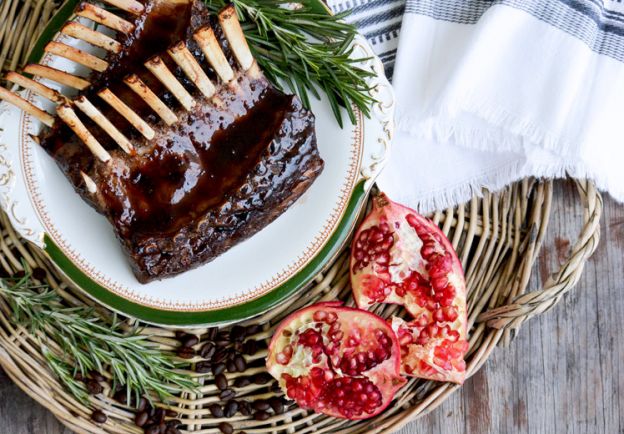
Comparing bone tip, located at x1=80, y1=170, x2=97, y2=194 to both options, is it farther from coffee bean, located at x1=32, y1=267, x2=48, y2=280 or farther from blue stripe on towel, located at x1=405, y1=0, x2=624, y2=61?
blue stripe on towel, located at x1=405, y1=0, x2=624, y2=61

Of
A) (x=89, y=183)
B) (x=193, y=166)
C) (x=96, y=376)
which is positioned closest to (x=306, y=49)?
(x=193, y=166)

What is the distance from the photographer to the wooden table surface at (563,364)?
3.02m

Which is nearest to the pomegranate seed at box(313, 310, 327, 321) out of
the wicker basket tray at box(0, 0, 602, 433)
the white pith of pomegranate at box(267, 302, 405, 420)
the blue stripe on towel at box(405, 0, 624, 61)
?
the white pith of pomegranate at box(267, 302, 405, 420)

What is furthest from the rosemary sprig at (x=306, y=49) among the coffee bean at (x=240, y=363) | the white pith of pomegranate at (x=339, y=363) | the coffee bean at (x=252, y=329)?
the coffee bean at (x=240, y=363)

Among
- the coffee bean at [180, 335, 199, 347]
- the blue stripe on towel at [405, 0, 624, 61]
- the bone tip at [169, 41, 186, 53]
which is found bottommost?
the coffee bean at [180, 335, 199, 347]

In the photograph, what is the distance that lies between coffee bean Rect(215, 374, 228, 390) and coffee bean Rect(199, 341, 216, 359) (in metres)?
0.09

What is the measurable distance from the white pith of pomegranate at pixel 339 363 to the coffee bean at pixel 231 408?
0.23 meters

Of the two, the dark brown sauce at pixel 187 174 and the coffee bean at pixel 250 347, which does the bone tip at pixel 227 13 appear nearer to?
the dark brown sauce at pixel 187 174

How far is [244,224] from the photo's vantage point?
236cm

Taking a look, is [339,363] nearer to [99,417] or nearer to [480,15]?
[99,417]

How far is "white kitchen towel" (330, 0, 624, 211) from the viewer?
2.58 metres

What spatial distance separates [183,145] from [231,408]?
1.10 meters

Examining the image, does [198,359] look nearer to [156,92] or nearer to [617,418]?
[156,92]

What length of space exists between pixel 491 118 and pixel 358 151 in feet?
1.75
